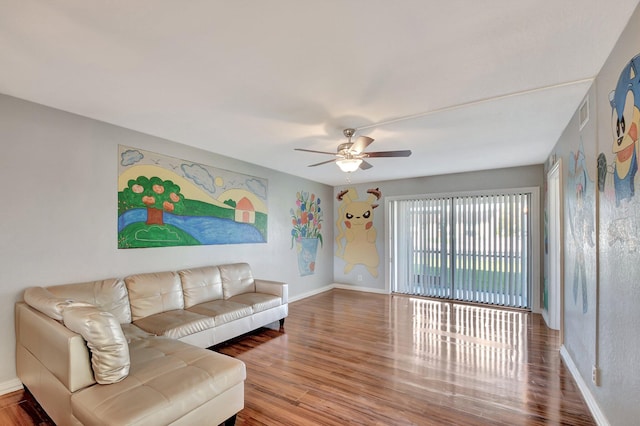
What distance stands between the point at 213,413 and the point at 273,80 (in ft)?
7.82

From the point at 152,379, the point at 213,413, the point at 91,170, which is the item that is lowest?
the point at 213,413

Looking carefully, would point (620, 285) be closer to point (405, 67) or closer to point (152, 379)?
point (405, 67)

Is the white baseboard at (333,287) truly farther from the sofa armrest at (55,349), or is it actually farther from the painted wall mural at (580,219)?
the painted wall mural at (580,219)

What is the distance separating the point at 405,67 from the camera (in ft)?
6.63

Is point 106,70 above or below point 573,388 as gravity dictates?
above

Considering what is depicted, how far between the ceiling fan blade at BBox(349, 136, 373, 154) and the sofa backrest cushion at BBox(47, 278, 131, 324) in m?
2.82

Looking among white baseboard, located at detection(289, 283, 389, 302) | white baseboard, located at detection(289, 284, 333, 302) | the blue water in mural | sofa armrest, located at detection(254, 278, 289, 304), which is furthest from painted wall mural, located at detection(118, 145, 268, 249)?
white baseboard, located at detection(289, 283, 389, 302)

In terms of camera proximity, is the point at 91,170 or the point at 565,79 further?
the point at 91,170

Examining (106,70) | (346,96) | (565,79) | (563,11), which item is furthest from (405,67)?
(106,70)

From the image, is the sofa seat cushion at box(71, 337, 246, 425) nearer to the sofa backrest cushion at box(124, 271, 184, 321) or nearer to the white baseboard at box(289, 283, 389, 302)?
the sofa backrest cushion at box(124, 271, 184, 321)

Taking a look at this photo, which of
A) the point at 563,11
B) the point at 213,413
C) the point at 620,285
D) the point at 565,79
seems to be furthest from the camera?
the point at 565,79

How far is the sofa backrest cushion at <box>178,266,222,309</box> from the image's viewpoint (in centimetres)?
357

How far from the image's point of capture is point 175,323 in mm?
2906

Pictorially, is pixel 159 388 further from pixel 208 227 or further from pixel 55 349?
pixel 208 227
